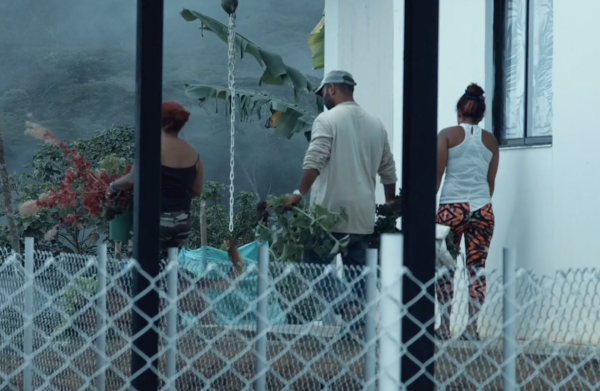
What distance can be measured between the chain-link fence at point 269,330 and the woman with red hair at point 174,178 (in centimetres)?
75

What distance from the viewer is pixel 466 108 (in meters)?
6.51

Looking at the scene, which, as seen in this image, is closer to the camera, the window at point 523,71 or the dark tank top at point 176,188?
the dark tank top at point 176,188

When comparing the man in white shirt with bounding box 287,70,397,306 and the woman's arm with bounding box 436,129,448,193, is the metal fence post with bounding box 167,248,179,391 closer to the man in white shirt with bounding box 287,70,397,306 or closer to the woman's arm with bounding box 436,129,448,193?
the man in white shirt with bounding box 287,70,397,306

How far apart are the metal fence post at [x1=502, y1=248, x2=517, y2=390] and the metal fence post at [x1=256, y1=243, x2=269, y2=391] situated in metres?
0.77

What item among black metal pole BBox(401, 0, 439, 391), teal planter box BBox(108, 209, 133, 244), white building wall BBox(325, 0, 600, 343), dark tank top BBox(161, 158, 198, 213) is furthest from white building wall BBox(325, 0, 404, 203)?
black metal pole BBox(401, 0, 439, 391)

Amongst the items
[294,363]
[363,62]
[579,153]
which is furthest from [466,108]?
[363,62]

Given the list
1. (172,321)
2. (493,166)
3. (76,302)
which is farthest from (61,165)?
(172,321)

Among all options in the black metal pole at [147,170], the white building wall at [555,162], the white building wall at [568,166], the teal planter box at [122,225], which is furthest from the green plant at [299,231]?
the black metal pole at [147,170]

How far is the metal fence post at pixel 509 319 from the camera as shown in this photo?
3204mm

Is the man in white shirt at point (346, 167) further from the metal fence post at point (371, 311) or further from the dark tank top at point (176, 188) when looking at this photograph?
the metal fence post at point (371, 311)

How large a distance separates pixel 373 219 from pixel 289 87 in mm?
14080

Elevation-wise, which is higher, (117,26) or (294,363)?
(117,26)

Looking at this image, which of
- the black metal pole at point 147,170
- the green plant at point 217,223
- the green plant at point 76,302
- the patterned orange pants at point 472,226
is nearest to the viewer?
the black metal pole at point 147,170

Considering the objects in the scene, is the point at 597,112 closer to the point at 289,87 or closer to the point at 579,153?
the point at 579,153
